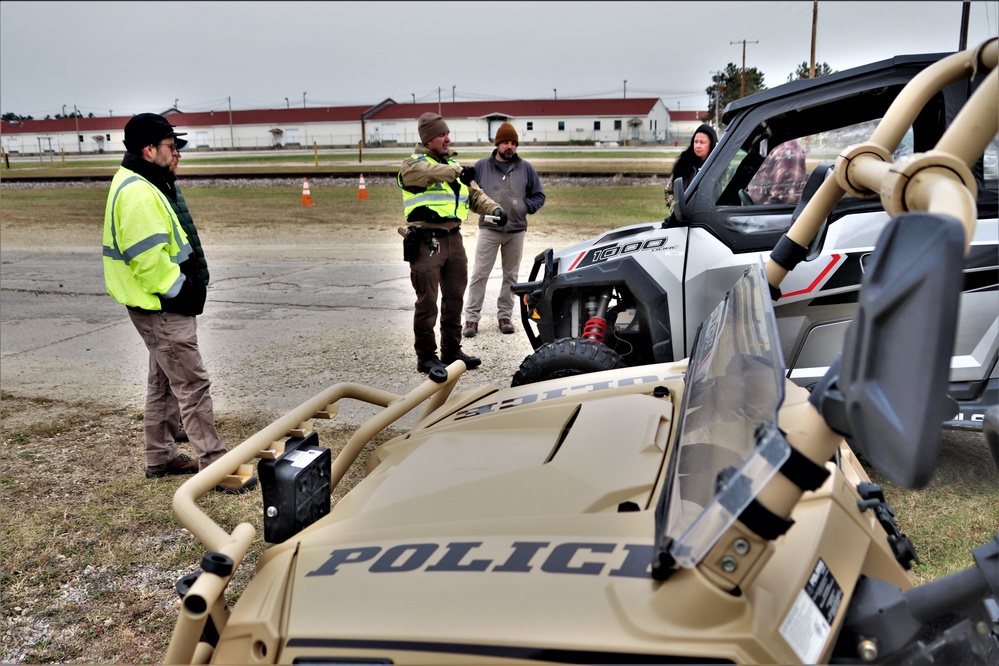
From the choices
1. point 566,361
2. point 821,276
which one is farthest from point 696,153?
point 566,361

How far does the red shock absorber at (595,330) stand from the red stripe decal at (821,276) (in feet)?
3.58

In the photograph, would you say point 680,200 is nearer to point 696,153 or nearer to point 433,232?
point 433,232

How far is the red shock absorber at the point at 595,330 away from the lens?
15.6 ft

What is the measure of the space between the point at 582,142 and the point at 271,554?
223ft

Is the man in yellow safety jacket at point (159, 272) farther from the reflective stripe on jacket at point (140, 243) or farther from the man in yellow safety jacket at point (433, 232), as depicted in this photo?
the man in yellow safety jacket at point (433, 232)

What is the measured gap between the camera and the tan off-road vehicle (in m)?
1.12

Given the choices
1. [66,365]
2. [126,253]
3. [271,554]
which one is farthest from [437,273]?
[271,554]

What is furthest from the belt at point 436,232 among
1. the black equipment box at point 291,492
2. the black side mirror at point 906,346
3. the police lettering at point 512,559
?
the black side mirror at point 906,346

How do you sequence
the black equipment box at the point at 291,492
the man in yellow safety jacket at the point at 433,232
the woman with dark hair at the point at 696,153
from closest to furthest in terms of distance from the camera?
the black equipment box at the point at 291,492 < the man in yellow safety jacket at the point at 433,232 < the woman with dark hair at the point at 696,153

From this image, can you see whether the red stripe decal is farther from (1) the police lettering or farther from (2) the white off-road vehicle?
(1) the police lettering

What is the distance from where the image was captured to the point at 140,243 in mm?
4113

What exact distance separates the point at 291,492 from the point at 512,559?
2.28ft

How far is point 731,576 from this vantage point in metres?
1.35

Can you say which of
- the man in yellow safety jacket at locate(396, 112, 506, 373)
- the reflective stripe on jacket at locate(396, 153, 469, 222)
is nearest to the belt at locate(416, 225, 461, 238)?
the man in yellow safety jacket at locate(396, 112, 506, 373)
